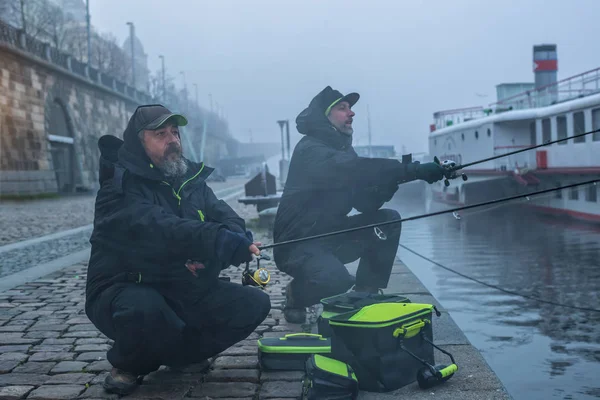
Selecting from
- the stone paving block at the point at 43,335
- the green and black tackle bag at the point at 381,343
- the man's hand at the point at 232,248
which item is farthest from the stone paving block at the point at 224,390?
the stone paving block at the point at 43,335

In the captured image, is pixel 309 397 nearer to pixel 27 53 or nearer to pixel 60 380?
pixel 60 380

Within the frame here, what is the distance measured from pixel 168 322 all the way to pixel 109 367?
0.82 meters

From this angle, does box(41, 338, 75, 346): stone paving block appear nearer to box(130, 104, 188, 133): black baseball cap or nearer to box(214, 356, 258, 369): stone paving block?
box(214, 356, 258, 369): stone paving block

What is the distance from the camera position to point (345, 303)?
4.22 metres

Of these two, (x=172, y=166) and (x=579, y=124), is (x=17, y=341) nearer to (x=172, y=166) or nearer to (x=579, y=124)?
(x=172, y=166)

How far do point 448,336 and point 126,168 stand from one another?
244 centimetres

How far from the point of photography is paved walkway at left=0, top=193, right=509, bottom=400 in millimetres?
3750

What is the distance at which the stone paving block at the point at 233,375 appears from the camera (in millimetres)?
4016

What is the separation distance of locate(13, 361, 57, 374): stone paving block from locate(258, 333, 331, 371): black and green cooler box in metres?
1.29

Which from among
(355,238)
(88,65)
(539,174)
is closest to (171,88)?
(88,65)

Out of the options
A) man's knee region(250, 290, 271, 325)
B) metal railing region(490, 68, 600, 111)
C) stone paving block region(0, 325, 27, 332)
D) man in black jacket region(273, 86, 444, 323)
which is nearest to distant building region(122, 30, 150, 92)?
metal railing region(490, 68, 600, 111)

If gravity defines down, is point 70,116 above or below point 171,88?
below

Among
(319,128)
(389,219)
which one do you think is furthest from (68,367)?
(389,219)

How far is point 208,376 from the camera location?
4086 millimetres
